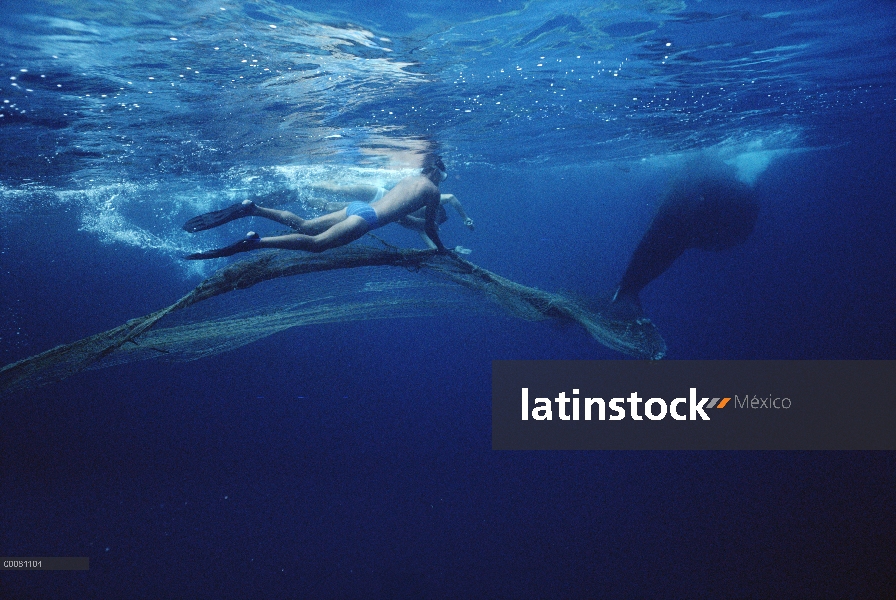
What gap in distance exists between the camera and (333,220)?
622 centimetres

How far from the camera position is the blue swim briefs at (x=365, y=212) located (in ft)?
18.8

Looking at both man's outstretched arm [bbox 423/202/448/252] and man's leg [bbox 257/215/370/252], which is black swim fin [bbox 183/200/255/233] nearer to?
man's leg [bbox 257/215/370/252]

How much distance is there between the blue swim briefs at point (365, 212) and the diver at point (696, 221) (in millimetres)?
9986

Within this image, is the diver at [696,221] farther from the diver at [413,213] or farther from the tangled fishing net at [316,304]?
the diver at [413,213]

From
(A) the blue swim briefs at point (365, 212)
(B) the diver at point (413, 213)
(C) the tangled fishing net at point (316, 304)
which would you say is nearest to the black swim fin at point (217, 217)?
(C) the tangled fishing net at point (316, 304)

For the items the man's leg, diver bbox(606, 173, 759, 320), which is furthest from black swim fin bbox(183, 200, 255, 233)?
diver bbox(606, 173, 759, 320)

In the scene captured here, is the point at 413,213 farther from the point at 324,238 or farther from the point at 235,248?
the point at 235,248

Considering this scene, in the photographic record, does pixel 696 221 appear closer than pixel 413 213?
No

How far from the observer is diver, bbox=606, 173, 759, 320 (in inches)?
521

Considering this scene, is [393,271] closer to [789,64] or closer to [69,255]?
[789,64]

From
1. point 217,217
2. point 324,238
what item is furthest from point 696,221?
point 217,217

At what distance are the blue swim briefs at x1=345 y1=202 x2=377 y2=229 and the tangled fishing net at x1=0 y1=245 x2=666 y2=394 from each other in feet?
1.63

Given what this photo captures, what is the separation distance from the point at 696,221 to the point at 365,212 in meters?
12.6

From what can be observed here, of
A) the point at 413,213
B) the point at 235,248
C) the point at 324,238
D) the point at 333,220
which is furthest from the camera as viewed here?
the point at 413,213
